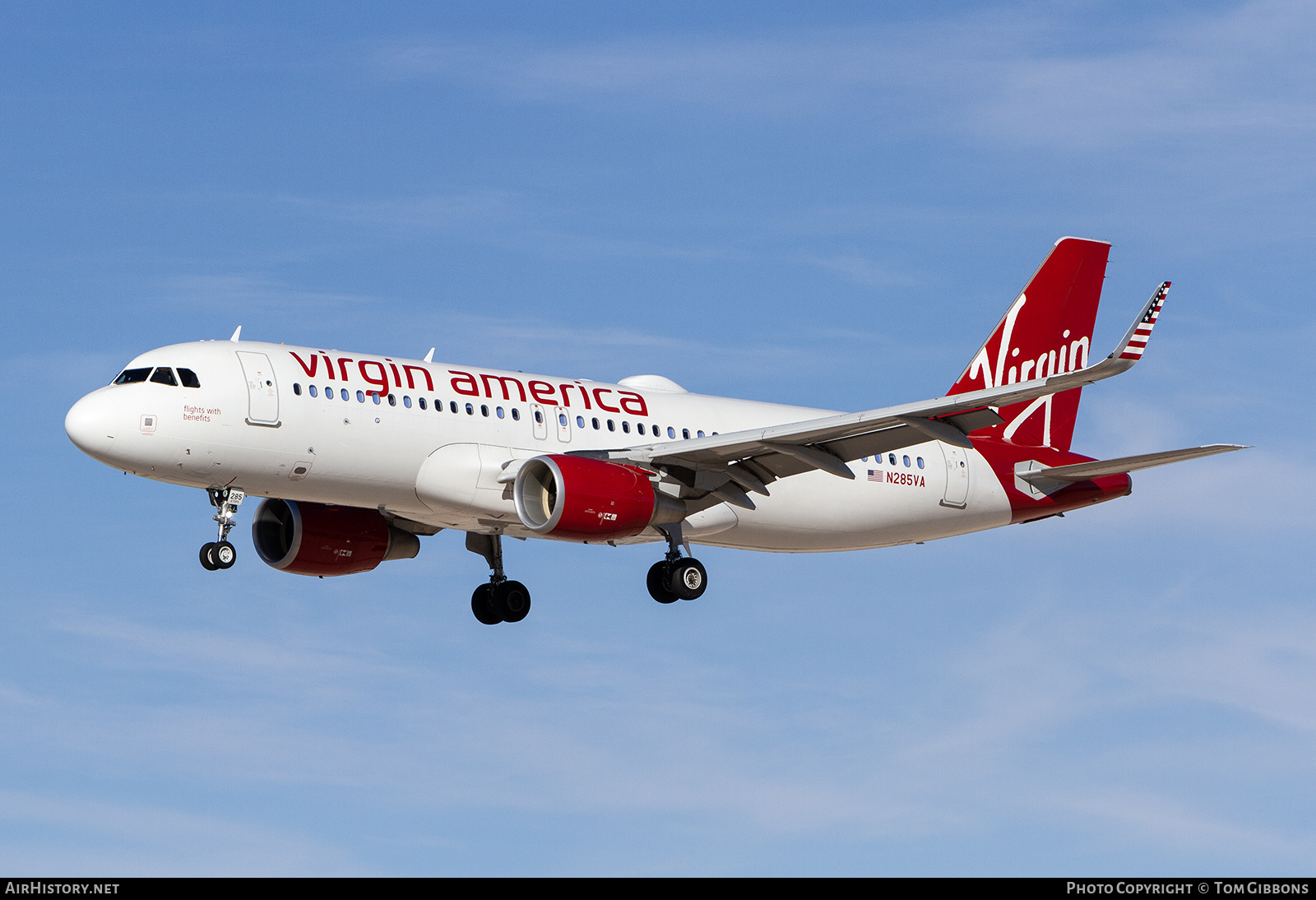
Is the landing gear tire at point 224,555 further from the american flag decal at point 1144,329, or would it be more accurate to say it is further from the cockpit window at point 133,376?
the american flag decal at point 1144,329

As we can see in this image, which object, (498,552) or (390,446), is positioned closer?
(390,446)

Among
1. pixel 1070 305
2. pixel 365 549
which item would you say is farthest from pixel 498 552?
pixel 1070 305

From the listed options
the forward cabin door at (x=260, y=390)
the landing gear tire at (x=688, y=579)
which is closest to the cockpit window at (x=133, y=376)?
the forward cabin door at (x=260, y=390)

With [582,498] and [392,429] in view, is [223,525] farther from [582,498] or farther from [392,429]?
[582,498]

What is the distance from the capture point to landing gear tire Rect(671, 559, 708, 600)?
40.0 m

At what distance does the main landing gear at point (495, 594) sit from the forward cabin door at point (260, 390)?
323 inches

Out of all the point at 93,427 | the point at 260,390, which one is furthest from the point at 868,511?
the point at 93,427

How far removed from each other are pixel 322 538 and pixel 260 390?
21.3ft

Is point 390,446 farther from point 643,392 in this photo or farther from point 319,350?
point 643,392

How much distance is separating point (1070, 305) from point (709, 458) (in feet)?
45.9

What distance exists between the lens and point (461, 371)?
39094 millimetres

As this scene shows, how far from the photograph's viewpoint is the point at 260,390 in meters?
36.4

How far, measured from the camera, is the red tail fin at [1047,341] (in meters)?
46.6

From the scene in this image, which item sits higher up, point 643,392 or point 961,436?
point 643,392
